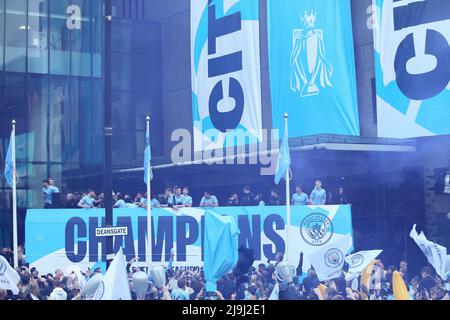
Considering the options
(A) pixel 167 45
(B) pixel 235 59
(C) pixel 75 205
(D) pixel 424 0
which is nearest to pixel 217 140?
(B) pixel 235 59

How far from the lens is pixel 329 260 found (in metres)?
9.31

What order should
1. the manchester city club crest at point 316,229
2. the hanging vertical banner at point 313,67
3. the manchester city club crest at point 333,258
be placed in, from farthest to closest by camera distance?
the hanging vertical banner at point 313,67
the manchester city club crest at point 316,229
the manchester city club crest at point 333,258

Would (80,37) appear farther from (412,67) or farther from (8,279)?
(8,279)

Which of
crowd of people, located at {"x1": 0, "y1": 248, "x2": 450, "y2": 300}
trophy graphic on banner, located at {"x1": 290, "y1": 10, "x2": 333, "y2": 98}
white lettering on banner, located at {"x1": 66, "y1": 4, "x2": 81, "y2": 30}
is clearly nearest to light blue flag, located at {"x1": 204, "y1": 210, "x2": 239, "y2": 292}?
crowd of people, located at {"x1": 0, "y1": 248, "x2": 450, "y2": 300}

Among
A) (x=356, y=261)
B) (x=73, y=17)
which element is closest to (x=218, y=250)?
(x=356, y=261)

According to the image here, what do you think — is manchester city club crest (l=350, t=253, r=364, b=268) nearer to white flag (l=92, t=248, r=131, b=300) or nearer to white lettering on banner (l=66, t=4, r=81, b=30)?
white flag (l=92, t=248, r=131, b=300)

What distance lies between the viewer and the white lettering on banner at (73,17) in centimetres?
2139

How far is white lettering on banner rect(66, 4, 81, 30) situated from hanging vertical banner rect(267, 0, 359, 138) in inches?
300

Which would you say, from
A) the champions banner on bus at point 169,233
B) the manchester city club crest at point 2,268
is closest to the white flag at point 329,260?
the champions banner on bus at point 169,233

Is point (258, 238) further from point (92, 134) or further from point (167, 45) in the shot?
point (167, 45)

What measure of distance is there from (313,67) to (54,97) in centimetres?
864

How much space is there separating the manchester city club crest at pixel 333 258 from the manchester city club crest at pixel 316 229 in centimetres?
149

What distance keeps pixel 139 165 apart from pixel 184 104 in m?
2.43

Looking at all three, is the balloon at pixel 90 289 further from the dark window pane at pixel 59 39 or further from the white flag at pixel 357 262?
the dark window pane at pixel 59 39
